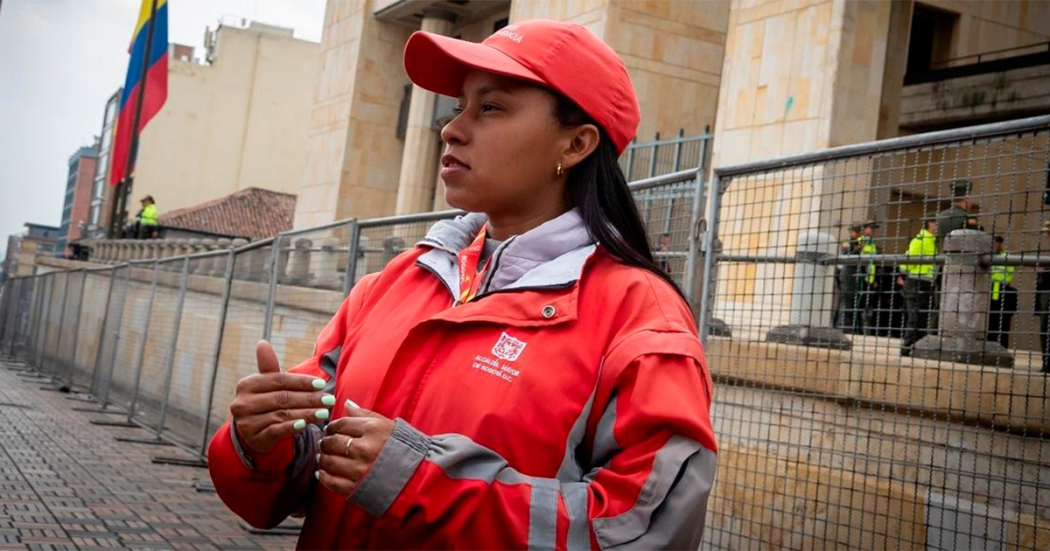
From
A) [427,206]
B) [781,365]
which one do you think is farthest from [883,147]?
[427,206]

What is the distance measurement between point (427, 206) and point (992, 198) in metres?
25.3

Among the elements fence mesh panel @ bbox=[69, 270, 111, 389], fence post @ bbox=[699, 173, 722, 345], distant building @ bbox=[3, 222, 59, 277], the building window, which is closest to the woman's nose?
fence post @ bbox=[699, 173, 722, 345]

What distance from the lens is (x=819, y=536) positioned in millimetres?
4656

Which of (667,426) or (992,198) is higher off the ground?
(992,198)

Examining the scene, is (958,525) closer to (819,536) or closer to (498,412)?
(819,536)

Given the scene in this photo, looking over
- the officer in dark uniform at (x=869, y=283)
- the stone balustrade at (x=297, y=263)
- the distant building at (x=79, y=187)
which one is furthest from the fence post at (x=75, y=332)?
the distant building at (x=79, y=187)

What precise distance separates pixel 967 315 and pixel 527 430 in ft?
11.2

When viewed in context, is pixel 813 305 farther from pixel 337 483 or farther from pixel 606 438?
pixel 337 483

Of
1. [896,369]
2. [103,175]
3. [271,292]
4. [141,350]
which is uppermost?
[103,175]

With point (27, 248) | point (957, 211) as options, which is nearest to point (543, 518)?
point (957, 211)

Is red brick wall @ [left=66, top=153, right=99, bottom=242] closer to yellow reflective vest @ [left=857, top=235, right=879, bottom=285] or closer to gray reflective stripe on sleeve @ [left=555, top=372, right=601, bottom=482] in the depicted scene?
yellow reflective vest @ [left=857, top=235, right=879, bottom=285]

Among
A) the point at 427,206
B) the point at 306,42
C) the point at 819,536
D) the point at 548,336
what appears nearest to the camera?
the point at 548,336

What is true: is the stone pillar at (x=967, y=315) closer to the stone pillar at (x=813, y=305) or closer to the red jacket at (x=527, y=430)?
the stone pillar at (x=813, y=305)

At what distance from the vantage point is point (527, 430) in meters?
1.99
